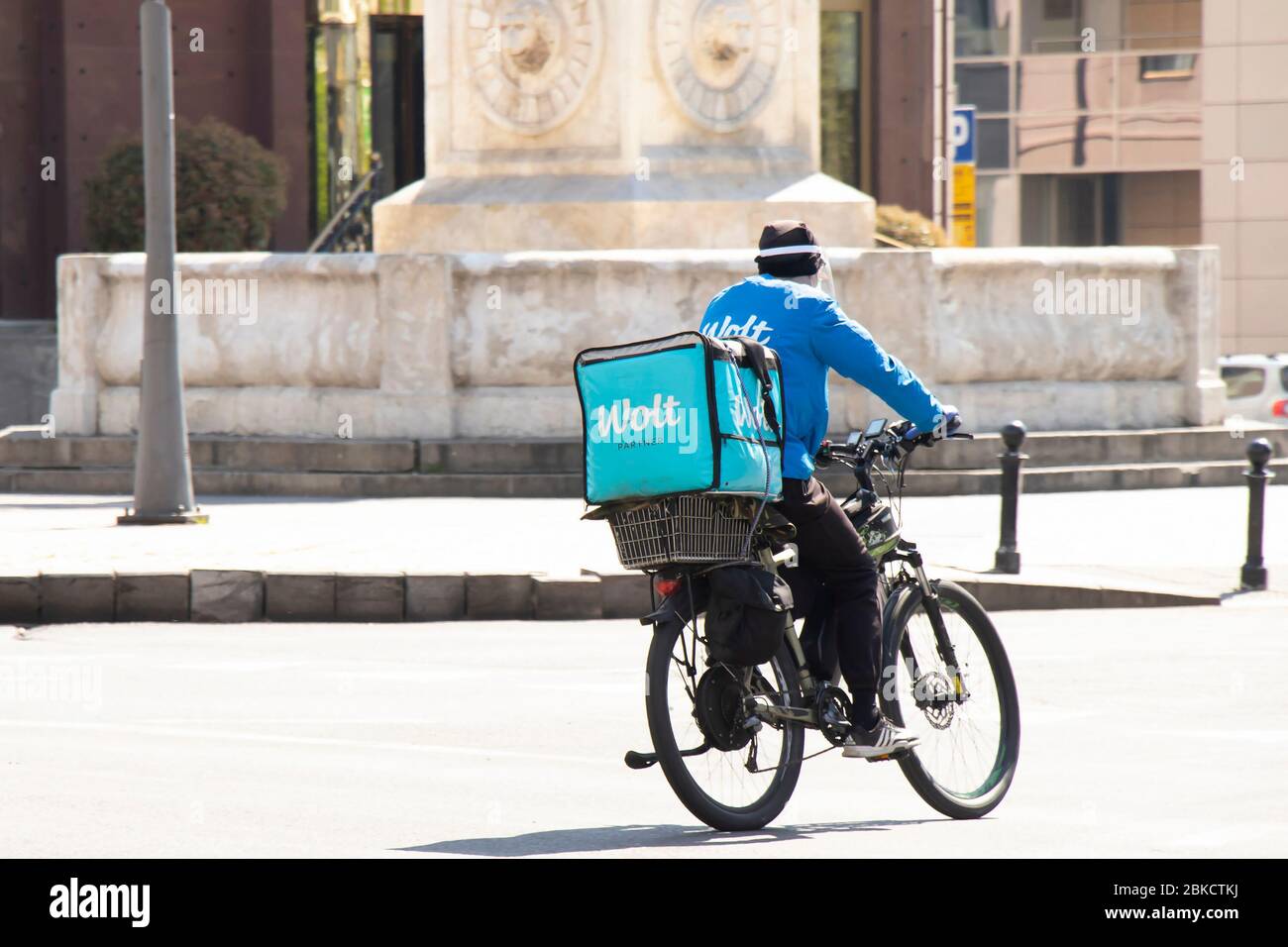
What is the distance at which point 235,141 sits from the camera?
82.8ft

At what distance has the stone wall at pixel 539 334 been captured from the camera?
15.9 m

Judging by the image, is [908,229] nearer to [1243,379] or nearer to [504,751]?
[1243,379]

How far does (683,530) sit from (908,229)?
18825 mm

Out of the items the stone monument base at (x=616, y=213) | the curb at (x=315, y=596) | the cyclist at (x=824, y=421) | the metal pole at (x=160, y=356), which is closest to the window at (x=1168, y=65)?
the stone monument base at (x=616, y=213)

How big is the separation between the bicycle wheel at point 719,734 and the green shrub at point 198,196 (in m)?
18.4

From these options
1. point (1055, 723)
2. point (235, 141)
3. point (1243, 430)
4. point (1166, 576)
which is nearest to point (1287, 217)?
point (235, 141)

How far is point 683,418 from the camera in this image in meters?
5.93

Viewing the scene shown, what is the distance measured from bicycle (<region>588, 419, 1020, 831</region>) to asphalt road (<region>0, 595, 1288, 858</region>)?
5.3 inches

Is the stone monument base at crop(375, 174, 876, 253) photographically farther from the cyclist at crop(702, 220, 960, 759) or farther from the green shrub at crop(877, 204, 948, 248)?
A: the cyclist at crop(702, 220, 960, 759)

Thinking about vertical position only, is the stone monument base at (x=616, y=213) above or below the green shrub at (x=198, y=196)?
below

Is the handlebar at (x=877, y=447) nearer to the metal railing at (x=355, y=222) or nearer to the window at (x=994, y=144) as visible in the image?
the metal railing at (x=355, y=222)

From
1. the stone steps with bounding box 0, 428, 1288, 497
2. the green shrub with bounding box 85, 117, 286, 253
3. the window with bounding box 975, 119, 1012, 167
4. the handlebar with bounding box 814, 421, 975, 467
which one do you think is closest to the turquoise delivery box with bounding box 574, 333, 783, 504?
the handlebar with bounding box 814, 421, 975, 467

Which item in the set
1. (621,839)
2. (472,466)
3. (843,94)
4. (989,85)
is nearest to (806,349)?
(621,839)
